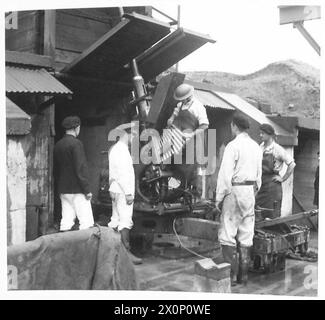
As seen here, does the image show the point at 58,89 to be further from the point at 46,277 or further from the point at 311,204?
the point at 311,204

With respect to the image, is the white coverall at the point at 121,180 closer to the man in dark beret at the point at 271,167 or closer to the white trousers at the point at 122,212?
the white trousers at the point at 122,212

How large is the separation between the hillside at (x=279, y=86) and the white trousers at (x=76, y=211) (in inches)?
90.9

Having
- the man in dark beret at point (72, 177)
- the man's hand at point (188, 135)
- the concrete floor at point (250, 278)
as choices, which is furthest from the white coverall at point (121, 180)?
the man's hand at point (188, 135)

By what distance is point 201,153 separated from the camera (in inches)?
186

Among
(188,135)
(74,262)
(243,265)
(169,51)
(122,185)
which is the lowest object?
(243,265)

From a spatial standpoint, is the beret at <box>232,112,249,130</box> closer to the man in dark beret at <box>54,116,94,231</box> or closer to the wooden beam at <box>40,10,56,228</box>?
the man in dark beret at <box>54,116,94,231</box>

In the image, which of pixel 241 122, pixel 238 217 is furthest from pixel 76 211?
pixel 241 122

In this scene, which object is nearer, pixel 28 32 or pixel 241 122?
pixel 241 122

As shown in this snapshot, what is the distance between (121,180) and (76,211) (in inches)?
21.3

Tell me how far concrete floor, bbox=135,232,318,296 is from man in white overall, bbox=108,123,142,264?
0.90ft

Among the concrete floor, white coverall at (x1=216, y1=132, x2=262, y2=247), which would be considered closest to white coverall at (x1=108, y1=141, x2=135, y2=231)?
the concrete floor

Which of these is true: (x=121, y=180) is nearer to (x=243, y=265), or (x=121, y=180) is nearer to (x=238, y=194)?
(x=238, y=194)

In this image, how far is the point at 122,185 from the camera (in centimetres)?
449

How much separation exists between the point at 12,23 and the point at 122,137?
4.82ft
